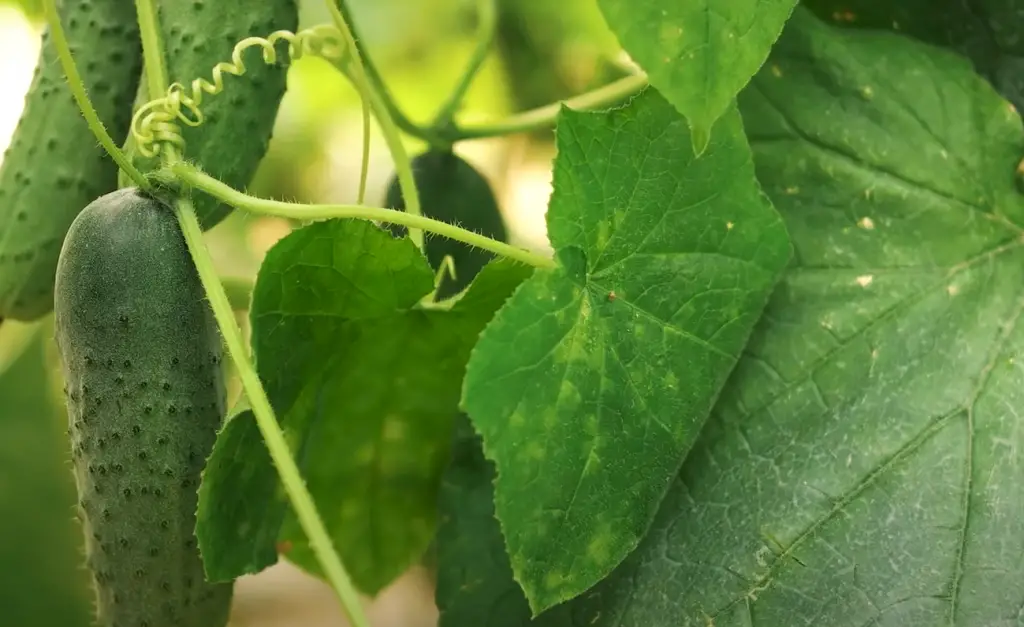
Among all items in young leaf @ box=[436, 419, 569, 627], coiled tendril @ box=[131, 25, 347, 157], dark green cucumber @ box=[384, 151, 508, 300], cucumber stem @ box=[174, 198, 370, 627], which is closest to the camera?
cucumber stem @ box=[174, 198, 370, 627]

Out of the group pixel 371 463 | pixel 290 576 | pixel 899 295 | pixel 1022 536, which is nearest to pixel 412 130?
pixel 371 463

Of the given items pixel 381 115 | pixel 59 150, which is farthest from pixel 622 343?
pixel 59 150

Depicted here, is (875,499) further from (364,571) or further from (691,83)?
(364,571)

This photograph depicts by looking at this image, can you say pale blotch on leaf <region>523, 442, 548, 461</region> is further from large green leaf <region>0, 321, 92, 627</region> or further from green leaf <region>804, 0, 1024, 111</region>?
large green leaf <region>0, 321, 92, 627</region>

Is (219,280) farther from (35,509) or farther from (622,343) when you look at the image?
(35,509)

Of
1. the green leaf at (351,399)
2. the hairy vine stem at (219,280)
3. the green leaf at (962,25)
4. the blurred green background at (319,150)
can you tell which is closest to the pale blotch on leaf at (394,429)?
the green leaf at (351,399)

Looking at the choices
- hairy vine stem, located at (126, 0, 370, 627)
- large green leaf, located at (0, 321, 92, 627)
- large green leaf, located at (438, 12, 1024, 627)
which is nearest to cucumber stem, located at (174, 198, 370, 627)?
hairy vine stem, located at (126, 0, 370, 627)

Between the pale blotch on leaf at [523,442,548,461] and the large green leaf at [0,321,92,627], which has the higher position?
the large green leaf at [0,321,92,627]
